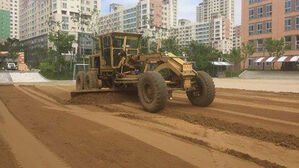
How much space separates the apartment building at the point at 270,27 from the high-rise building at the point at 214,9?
79.7m

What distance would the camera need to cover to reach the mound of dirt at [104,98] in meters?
12.1

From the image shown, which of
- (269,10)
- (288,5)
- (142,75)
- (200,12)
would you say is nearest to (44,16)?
(200,12)

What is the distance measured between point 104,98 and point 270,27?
180ft

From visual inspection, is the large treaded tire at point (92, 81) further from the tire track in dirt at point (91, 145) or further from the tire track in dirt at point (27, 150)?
the tire track in dirt at point (27, 150)

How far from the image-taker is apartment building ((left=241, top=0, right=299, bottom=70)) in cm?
5669

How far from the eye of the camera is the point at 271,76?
46375 mm

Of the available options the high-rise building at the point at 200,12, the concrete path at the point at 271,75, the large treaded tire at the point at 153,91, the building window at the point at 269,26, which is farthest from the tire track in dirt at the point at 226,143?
the high-rise building at the point at 200,12

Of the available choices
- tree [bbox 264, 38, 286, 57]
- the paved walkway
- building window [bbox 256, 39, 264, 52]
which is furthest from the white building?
the paved walkway

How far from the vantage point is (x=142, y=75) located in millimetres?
10297

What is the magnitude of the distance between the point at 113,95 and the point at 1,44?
8326cm

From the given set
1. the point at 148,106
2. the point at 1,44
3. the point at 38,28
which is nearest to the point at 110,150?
the point at 148,106

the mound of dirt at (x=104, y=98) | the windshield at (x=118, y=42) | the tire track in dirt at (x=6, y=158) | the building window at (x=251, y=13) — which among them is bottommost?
the tire track in dirt at (x=6, y=158)

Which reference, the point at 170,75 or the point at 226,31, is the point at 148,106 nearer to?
the point at 170,75

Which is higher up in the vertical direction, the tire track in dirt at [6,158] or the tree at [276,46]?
the tree at [276,46]
